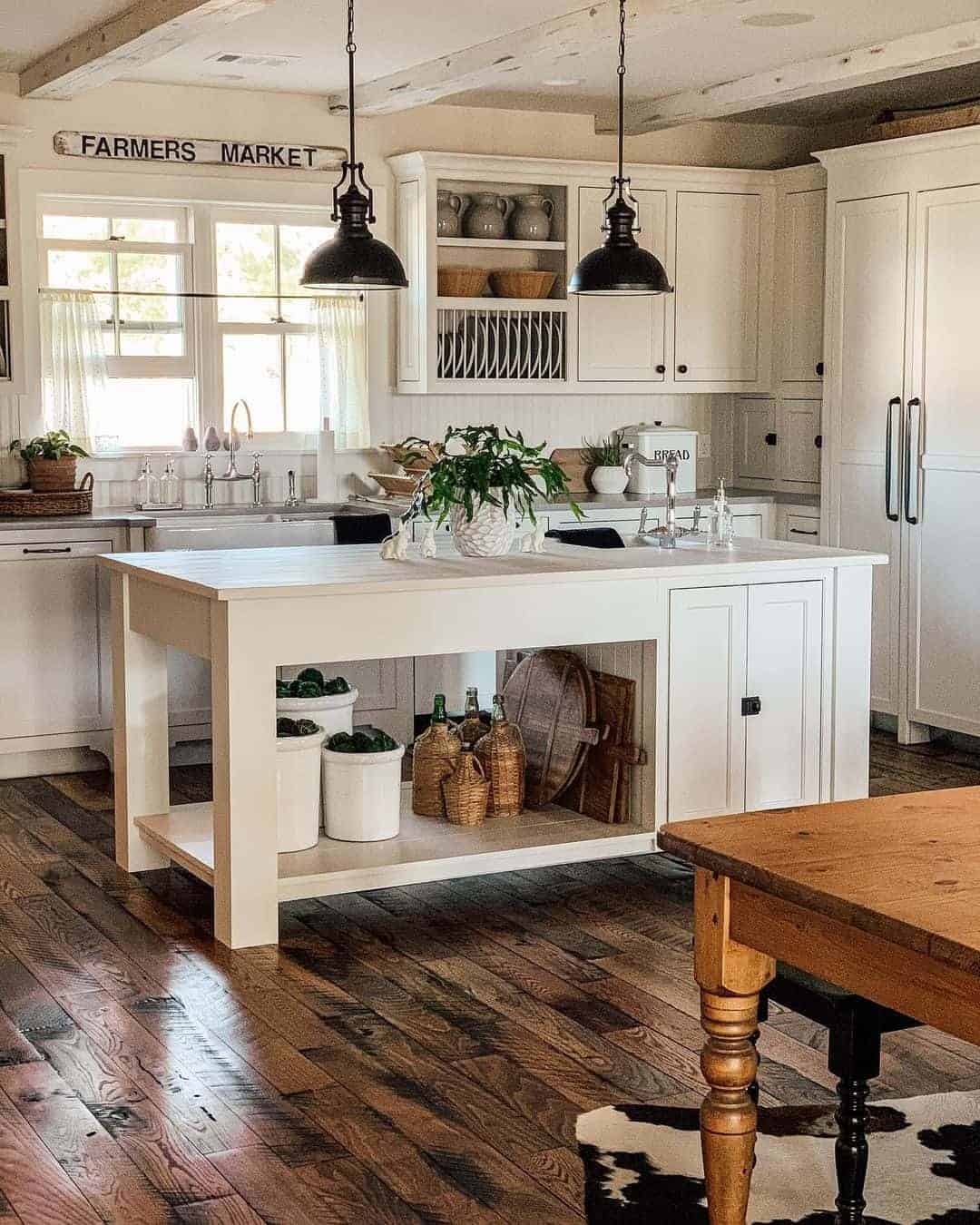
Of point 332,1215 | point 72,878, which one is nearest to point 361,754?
point 72,878

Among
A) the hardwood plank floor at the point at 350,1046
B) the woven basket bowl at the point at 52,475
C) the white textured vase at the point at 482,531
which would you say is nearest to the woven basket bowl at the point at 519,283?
the woven basket bowl at the point at 52,475

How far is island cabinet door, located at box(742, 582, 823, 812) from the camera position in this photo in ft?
15.8

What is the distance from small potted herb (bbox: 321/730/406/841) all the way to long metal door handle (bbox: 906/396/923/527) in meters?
2.86

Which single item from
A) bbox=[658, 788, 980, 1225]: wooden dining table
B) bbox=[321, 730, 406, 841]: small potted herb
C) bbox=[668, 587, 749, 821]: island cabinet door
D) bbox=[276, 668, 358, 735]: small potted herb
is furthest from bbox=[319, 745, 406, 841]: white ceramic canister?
bbox=[658, 788, 980, 1225]: wooden dining table

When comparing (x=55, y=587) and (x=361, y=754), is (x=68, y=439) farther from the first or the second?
(x=361, y=754)

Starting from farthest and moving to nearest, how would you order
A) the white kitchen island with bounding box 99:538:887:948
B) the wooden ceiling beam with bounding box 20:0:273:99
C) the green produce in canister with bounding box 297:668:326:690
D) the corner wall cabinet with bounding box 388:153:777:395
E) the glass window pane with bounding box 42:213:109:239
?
1. the corner wall cabinet with bounding box 388:153:777:395
2. the glass window pane with bounding box 42:213:109:239
3. the wooden ceiling beam with bounding box 20:0:273:99
4. the green produce in canister with bounding box 297:668:326:690
5. the white kitchen island with bounding box 99:538:887:948

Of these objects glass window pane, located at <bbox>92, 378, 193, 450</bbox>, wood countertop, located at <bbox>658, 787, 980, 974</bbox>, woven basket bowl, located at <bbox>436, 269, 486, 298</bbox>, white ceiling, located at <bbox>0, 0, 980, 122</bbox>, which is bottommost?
wood countertop, located at <bbox>658, 787, 980, 974</bbox>

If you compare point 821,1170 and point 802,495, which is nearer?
point 821,1170

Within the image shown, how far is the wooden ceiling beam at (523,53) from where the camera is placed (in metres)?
5.03

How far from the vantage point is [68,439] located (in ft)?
21.5

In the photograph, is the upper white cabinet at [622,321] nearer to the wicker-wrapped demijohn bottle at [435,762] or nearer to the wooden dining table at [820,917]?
the wicker-wrapped demijohn bottle at [435,762]

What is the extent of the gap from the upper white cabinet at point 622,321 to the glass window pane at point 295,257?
1.15 meters

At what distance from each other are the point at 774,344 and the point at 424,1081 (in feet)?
17.0

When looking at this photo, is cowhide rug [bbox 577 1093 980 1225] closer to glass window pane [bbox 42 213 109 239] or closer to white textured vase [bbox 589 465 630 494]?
white textured vase [bbox 589 465 630 494]
